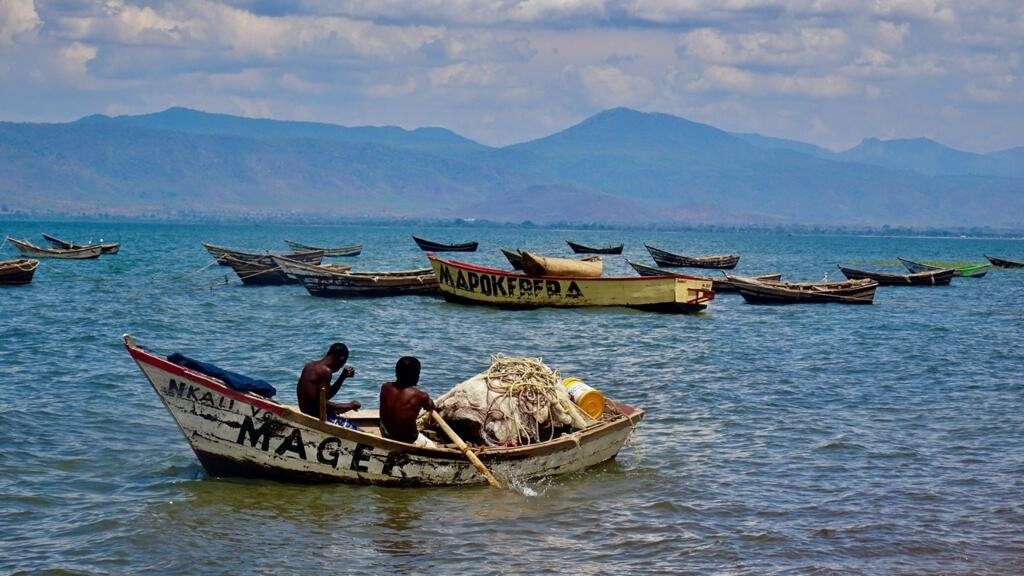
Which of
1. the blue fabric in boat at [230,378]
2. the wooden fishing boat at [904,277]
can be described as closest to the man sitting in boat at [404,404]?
the blue fabric in boat at [230,378]

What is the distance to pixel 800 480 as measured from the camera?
16.2 metres

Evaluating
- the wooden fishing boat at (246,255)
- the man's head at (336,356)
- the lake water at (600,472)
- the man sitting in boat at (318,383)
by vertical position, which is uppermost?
the wooden fishing boat at (246,255)

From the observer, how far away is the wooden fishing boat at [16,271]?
45.3m

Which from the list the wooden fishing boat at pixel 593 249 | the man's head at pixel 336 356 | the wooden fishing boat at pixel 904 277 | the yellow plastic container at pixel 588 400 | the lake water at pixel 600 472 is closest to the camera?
the lake water at pixel 600 472

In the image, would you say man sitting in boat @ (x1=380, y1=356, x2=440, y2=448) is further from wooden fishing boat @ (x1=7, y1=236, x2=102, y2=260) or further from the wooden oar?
wooden fishing boat @ (x1=7, y1=236, x2=102, y2=260)

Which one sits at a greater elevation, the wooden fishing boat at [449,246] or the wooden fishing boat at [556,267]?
the wooden fishing boat at [449,246]

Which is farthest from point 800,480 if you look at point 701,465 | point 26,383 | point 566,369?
point 26,383

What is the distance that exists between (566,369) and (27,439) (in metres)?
11.3

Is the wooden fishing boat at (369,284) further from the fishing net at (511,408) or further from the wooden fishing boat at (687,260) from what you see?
the wooden fishing boat at (687,260)

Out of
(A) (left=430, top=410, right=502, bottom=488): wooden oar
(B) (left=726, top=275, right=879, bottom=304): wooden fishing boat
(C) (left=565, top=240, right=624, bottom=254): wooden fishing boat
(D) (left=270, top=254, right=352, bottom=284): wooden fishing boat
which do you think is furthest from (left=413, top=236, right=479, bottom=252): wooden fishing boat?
(A) (left=430, top=410, right=502, bottom=488): wooden oar

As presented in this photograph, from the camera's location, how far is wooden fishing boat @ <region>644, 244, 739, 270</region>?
69.6 m

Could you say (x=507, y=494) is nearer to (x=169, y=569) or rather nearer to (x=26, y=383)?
(x=169, y=569)

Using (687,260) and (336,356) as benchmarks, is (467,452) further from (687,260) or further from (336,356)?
(687,260)

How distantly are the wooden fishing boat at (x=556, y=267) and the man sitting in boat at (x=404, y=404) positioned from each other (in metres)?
22.0
